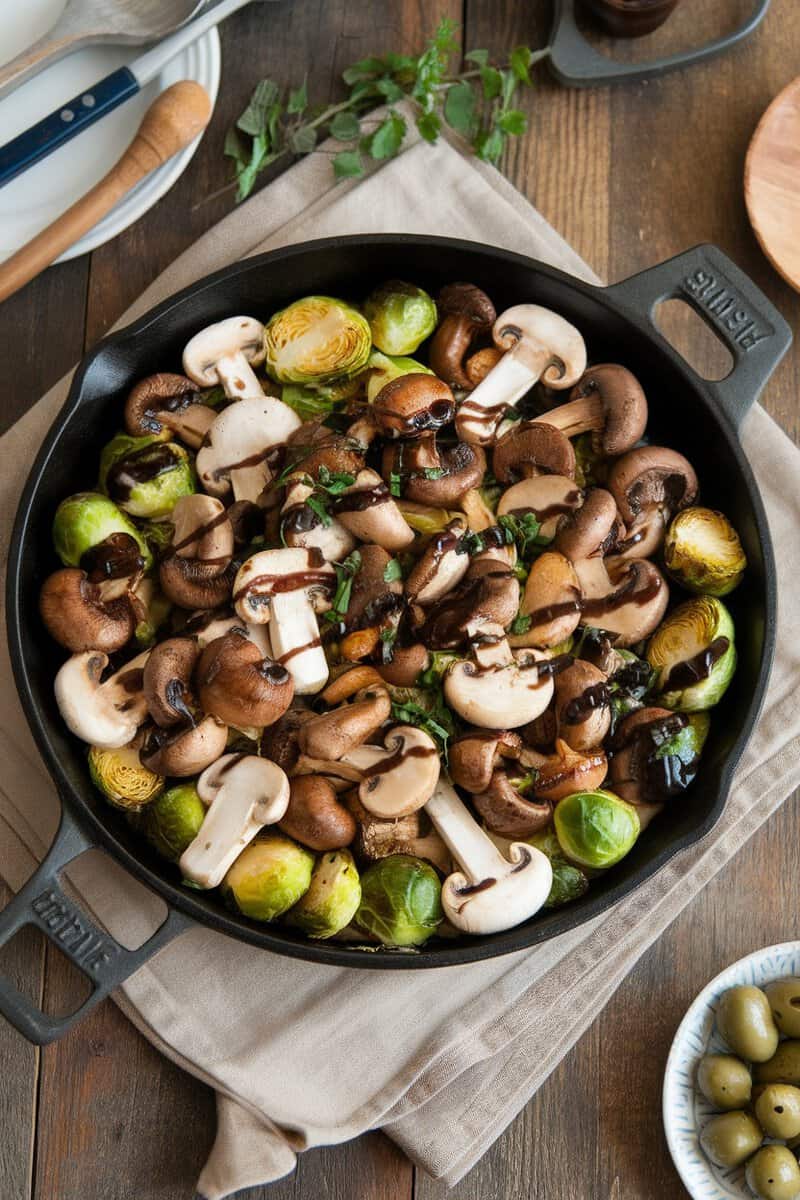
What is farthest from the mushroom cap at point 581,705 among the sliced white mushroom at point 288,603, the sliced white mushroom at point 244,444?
the sliced white mushroom at point 244,444

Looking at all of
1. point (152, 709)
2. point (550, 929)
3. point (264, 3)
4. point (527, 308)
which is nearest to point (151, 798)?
point (152, 709)

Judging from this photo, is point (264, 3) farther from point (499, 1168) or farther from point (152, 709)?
point (499, 1168)

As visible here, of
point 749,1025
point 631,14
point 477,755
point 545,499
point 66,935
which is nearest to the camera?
point 66,935

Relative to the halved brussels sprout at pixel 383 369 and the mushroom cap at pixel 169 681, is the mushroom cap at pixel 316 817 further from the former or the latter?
the halved brussels sprout at pixel 383 369

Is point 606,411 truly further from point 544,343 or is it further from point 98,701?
point 98,701

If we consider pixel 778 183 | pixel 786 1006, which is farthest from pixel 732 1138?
pixel 778 183
